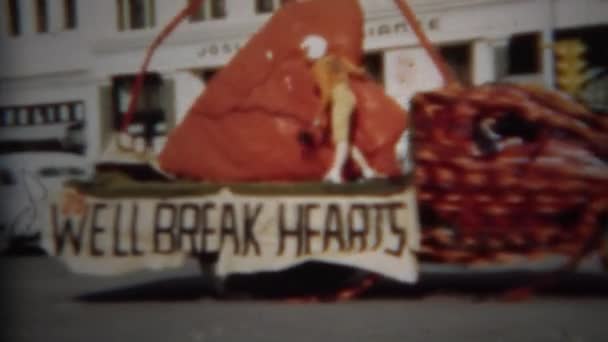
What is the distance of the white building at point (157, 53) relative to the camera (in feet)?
15.5

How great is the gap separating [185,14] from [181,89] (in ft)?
1.42

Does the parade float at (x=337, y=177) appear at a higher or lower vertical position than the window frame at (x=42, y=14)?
lower

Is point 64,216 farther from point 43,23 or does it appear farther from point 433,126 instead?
point 433,126

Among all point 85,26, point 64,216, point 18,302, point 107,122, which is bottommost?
point 18,302

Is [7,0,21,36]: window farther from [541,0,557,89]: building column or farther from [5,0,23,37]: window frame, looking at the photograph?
[541,0,557,89]: building column

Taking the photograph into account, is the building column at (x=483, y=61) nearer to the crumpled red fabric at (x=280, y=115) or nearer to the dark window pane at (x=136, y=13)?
the crumpled red fabric at (x=280, y=115)

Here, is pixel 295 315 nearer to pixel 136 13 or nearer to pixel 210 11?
pixel 136 13

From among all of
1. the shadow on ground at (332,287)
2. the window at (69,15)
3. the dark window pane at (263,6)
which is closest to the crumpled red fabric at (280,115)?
the dark window pane at (263,6)

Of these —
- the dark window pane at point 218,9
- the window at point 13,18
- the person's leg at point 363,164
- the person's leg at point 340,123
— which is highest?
the dark window pane at point 218,9

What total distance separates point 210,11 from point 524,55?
1.88 metres

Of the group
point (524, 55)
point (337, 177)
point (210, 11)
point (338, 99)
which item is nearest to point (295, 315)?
point (337, 177)

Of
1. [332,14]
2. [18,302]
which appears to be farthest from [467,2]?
[18,302]

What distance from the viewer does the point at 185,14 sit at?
18.4 ft

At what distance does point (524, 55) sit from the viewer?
16.4ft
